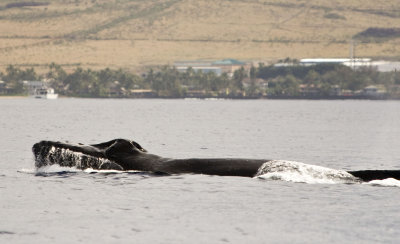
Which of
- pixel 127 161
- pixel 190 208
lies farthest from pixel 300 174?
pixel 190 208

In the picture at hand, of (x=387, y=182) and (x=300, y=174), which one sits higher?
(x=300, y=174)

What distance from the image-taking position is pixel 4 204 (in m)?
35.8

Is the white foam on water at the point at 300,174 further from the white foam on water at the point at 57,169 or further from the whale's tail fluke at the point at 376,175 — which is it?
the white foam on water at the point at 57,169

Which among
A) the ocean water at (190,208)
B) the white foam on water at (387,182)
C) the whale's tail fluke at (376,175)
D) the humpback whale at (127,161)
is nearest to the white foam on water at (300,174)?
the ocean water at (190,208)

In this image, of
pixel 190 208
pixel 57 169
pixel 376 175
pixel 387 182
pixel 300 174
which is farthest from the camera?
pixel 57 169

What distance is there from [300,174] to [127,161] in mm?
8623

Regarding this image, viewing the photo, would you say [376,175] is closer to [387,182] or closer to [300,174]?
[387,182]

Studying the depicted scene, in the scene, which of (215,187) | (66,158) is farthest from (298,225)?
(66,158)

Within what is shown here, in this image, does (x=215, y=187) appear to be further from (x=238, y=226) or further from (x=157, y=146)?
(x=157, y=146)

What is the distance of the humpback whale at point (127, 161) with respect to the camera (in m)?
41.9

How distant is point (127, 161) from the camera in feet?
139

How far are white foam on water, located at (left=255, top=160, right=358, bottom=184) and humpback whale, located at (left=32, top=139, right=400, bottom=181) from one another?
0.69 feet

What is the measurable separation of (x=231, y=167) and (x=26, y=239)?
602 inches

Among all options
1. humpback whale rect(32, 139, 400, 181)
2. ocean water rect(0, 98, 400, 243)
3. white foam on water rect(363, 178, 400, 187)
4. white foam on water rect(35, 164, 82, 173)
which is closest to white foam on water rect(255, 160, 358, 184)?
ocean water rect(0, 98, 400, 243)
